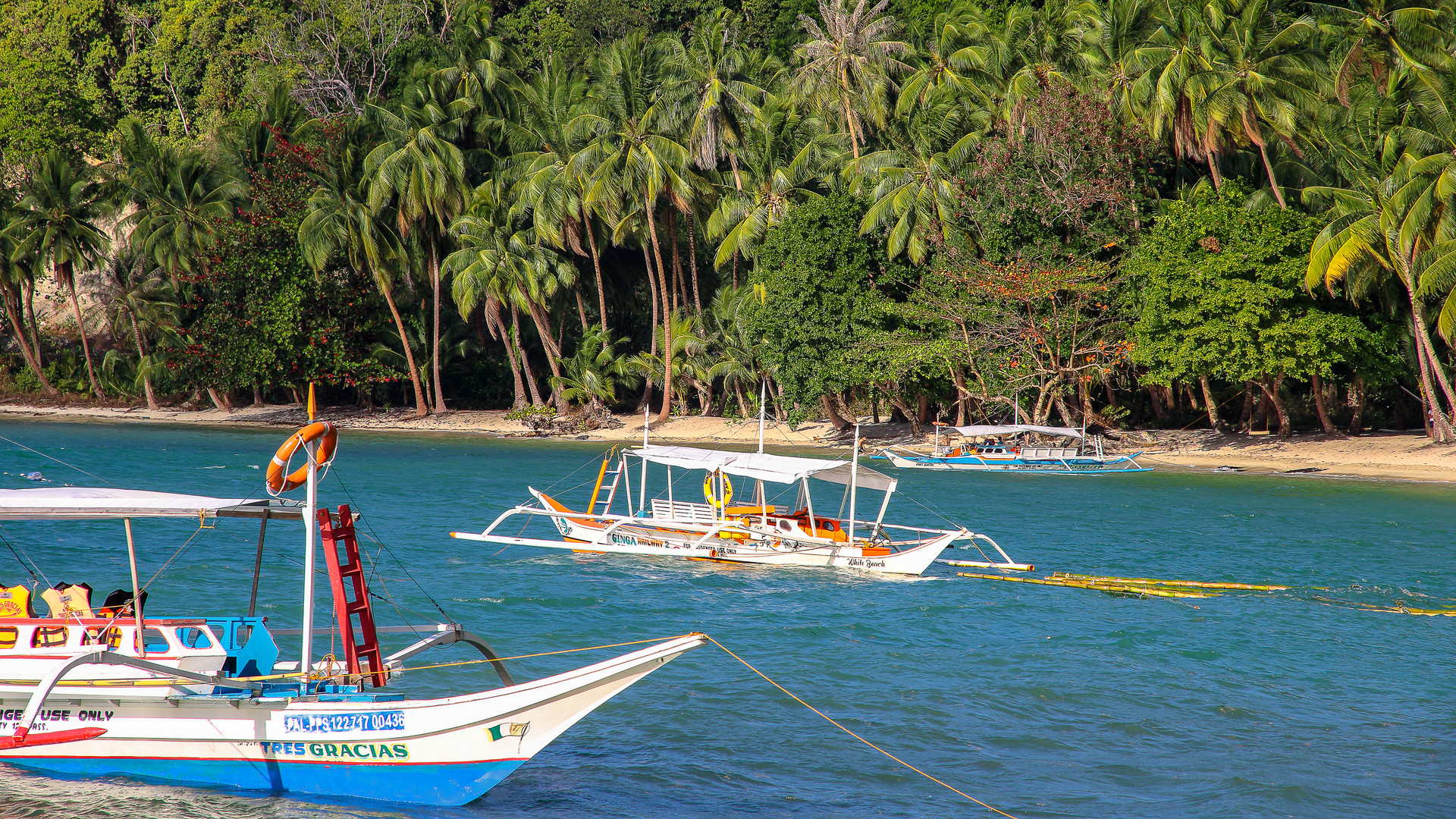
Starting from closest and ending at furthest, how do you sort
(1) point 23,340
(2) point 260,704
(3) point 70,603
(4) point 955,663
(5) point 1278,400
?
(2) point 260,704 → (3) point 70,603 → (4) point 955,663 → (5) point 1278,400 → (1) point 23,340

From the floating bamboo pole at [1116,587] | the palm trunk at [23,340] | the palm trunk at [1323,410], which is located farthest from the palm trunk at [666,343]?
the palm trunk at [23,340]

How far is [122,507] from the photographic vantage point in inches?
501

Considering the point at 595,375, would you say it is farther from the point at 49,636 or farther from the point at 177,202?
the point at 49,636

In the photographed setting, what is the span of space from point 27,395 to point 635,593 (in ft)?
206

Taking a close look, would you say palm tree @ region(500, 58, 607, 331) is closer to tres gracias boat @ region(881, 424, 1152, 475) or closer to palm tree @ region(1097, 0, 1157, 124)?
tres gracias boat @ region(881, 424, 1152, 475)

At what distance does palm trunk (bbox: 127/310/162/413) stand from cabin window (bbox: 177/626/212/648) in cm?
5740

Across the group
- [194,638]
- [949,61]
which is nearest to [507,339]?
[949,61]

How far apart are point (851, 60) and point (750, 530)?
102 feet

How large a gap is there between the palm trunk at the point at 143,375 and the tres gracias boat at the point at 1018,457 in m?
43.5

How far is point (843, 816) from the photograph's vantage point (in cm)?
1241

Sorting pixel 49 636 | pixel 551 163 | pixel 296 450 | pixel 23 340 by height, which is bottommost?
pixel 49 636

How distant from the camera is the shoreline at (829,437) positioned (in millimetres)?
43969

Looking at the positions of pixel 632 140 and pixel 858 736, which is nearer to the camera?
pixel 858 736

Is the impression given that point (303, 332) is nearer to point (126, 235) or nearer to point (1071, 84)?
point (126, 235)
